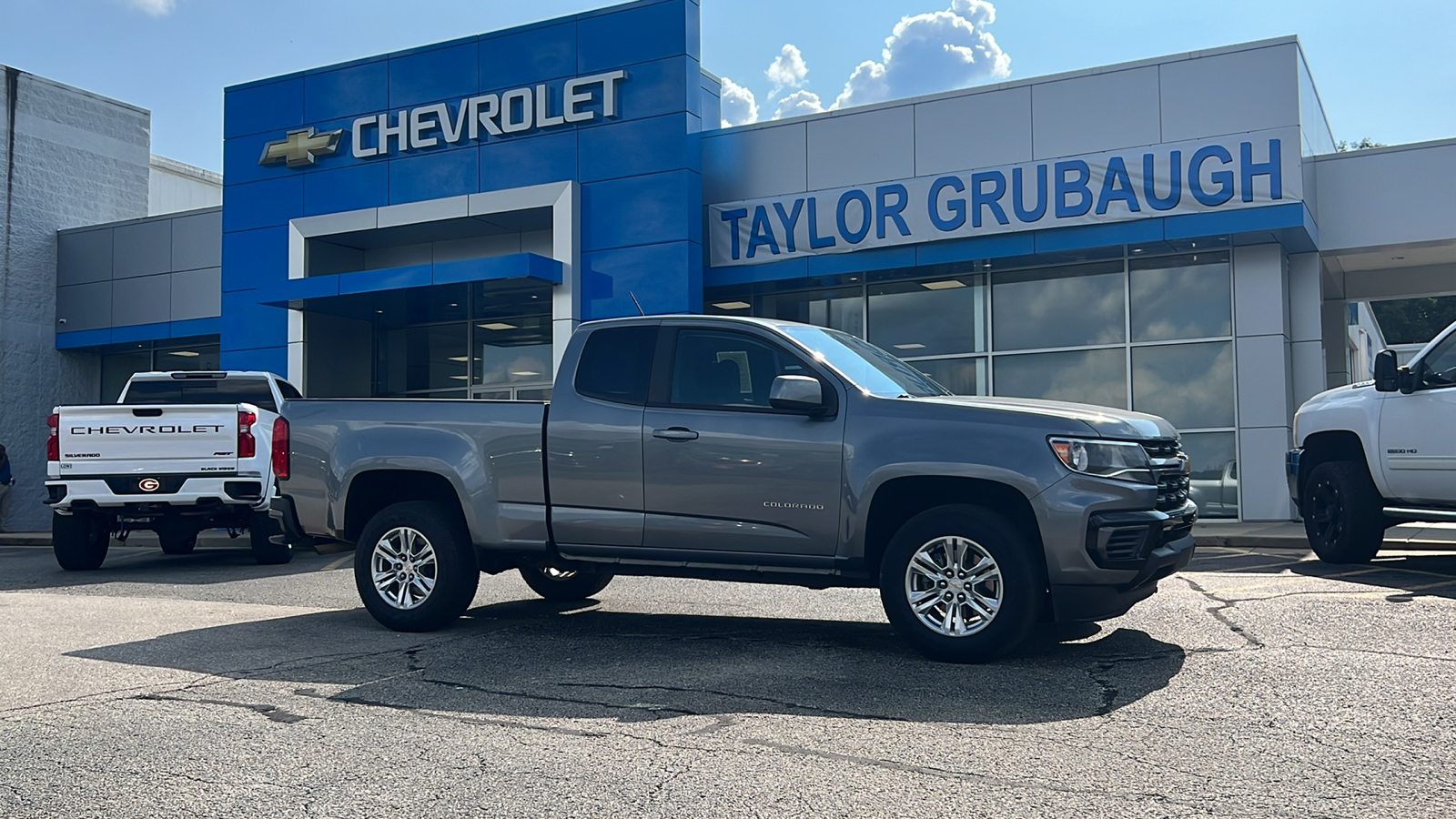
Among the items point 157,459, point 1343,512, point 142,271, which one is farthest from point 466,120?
point 1343,512

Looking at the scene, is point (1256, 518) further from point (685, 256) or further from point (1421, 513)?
Result: point (685, 256)

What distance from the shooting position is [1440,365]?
9938mm

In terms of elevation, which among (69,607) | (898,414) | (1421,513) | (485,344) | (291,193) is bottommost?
(69,607)

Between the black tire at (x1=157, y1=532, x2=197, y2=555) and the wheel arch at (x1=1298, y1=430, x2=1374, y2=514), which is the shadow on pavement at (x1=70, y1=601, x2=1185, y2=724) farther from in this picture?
the black tire at (x1=157, y1=532, x2=197, y2=555)

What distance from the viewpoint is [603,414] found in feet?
24.7

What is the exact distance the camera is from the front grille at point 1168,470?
660 cm

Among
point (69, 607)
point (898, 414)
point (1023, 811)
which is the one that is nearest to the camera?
point (1023, 811)

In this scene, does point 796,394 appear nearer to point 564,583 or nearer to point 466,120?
point 564,583

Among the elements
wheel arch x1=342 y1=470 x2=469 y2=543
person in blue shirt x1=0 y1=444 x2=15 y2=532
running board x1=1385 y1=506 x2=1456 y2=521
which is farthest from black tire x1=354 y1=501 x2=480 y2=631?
person in blue shirt x1=0 y1=444 x2=15 y2=532

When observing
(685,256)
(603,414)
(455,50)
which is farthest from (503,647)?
(455,50)

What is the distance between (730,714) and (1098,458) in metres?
2.41

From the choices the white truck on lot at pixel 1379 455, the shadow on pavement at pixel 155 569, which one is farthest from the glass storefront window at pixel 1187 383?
the shadow on pavement at pixel 155 569

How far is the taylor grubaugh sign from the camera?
15727mm

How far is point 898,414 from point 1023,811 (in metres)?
3.08
